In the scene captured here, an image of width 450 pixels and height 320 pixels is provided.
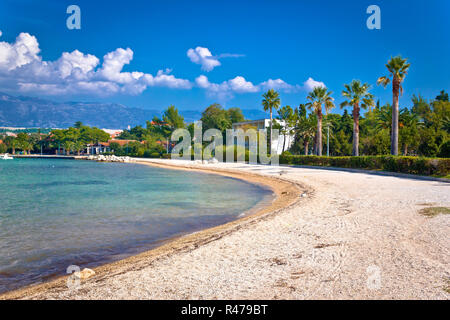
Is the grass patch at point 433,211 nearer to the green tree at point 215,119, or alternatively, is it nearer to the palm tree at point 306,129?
the palm tree at point 306,129

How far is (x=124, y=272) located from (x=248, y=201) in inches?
486

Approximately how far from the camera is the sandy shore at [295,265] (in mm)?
4879


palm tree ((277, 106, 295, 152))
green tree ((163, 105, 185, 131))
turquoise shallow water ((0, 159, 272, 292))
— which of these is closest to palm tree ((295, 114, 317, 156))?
palm tree ((277, 106, 295, 152))

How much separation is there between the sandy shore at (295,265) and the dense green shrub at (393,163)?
14977 millimetres

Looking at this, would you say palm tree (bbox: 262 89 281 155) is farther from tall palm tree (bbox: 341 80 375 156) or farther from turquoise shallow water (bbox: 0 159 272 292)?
turquoise shallow water (bbox: 0 159 272 292)

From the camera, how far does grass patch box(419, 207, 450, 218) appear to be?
10234mm

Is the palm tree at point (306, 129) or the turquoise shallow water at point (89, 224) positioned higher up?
the palm tree at point (306, 129)

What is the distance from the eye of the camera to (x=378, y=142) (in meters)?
46.3

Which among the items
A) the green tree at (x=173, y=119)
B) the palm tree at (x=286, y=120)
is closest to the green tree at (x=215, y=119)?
the green tree at (x=173, y=119)

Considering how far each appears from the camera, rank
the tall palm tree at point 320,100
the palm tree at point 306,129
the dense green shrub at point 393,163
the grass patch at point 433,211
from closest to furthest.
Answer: the grass patch at point 433,211
the dense green shrub at point 393,163
the tall palm tree at point 320,100
the palm tree at point 306,129

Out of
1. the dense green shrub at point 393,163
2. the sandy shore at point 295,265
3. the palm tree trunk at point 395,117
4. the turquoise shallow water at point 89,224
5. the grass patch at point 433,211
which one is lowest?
the turquoise shallow water at point 89,224

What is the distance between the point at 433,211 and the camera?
10711mm

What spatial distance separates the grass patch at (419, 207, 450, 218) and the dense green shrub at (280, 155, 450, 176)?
43.5 ft
